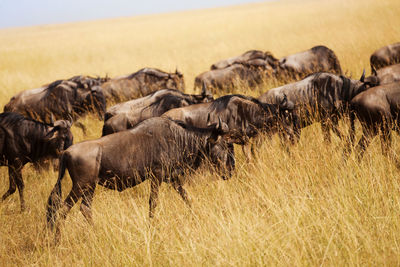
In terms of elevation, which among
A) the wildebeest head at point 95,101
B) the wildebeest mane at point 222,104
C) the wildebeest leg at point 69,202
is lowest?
the wildebeest leg at point 69,202

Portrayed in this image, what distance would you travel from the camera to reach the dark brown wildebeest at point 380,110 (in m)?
4.05

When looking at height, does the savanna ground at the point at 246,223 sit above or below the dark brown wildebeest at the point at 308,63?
below

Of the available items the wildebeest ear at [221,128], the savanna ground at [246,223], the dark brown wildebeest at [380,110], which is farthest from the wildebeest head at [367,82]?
the wildebeest ear at [221,128]

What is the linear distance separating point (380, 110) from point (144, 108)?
341 cm

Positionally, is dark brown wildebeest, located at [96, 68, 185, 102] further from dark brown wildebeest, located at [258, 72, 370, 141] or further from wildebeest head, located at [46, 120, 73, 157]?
wildebeest head, located at [46, 120, 73, 157]

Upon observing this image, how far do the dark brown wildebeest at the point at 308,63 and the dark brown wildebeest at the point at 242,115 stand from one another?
14.3ft

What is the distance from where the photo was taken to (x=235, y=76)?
30.7 ft

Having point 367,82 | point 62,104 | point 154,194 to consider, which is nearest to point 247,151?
point 154,194

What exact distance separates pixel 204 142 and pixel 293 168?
1.07m

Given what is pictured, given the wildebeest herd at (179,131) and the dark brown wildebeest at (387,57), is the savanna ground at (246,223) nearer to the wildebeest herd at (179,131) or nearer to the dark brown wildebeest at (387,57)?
the wildebeest herd at (179,131)

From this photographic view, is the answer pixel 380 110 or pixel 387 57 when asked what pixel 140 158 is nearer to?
pixel 380 110

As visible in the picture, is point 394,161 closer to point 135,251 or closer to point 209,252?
point 209,252

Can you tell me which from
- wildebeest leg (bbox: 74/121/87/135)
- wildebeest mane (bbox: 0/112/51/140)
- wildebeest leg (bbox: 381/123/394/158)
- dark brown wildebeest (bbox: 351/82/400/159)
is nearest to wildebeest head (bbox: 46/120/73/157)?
wildebeest mane (bbox: 0/112/51/140)

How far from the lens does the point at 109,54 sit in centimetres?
2156
